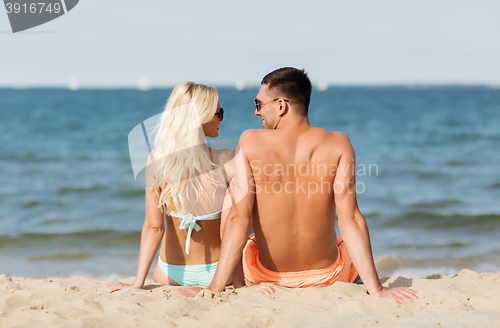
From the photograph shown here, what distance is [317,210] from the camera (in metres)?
2.58

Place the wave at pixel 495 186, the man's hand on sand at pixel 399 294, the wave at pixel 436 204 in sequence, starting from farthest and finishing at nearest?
the wave at pixel 495 186 < the wave at pixel 436 204 < the man's hand on sand at pixel 399 294

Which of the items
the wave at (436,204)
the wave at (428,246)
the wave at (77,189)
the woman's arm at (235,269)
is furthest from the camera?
the wave at (77,189)

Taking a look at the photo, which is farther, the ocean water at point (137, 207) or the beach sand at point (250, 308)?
the ocean water at point (137, 207)

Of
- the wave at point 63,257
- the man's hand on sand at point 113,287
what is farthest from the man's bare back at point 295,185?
the wave at point 63,257

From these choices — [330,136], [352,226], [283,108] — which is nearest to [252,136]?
[283,108]

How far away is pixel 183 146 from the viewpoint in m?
2.63

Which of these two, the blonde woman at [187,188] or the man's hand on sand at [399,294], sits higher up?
the blonde woman at [187,188]

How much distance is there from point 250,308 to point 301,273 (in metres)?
0.53

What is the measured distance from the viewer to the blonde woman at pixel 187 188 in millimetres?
2627

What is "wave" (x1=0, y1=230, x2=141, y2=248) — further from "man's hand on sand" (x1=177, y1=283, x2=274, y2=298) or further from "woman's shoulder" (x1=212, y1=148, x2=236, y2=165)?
"woman's shoulder" (x1=212, y1=148, x2=236, y2=165)

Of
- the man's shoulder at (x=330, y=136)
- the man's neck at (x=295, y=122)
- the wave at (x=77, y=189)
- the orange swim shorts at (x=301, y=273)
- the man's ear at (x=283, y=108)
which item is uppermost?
the man's ear at (x=283, y=108)

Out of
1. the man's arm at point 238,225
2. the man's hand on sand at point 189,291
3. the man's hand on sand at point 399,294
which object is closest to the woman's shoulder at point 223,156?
the man's arm at point 238,225

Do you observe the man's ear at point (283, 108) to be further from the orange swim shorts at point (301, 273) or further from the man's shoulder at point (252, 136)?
the orange swim shorts at point (301, 273)

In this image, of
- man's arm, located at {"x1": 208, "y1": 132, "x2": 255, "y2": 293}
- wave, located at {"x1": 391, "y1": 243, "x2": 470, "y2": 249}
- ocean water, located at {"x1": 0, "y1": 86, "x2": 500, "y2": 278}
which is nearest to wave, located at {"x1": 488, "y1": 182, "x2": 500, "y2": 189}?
ocean water, located at {"x1": 0, "y1": 86, "x2": 500, "y2": 278}
